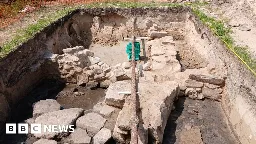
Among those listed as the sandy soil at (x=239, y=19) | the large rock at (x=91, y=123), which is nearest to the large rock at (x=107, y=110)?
the large rock at (x=91, y=123)

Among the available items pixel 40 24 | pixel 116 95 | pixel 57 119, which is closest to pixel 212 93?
pixel 116 95

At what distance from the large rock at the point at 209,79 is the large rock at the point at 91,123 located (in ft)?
12.3

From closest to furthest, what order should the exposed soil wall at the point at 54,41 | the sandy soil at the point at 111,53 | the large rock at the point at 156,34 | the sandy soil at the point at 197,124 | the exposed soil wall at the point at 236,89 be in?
the exposed soil wall at the point at 236,89, the sandy soil at the point at 197,124, the exposed soil wall at the point at 54,41, the sandy soil at the point at 111,53, the large rock at the point at 156,34

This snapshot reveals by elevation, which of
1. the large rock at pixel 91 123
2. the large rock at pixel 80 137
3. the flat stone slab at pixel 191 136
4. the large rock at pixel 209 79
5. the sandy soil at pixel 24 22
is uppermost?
the sandy soil at pixel 24 22

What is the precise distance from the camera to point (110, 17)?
14469 mm

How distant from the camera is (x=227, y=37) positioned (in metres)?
10.6

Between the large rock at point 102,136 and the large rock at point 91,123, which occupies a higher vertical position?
the large rock at point 91,123

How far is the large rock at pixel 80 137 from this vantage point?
783cm

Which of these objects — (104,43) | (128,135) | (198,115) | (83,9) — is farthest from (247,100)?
(83,9)

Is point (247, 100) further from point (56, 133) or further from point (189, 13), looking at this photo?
point (189, 13)

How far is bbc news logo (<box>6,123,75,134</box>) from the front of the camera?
816cm

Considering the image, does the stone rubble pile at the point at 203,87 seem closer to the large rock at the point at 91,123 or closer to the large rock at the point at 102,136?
the large rock at the point at 91,123

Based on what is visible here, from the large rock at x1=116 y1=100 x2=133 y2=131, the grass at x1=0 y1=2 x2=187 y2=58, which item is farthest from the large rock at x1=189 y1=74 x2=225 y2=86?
the grass at x1=0 y1=2 x2=187 y2=58

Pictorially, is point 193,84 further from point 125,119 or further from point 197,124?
point 125,119
